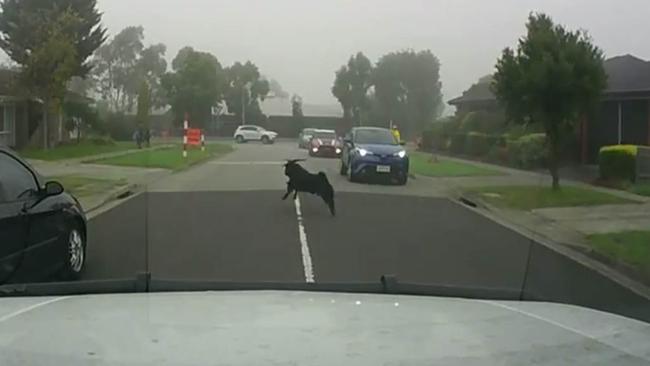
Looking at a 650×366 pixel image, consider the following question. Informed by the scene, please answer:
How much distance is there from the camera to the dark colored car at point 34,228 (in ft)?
29.0

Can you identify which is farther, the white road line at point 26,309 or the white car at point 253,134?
the white car at point 253,134

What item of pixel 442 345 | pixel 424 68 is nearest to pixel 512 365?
pixel 442 345

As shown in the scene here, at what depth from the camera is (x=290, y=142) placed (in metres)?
11.6

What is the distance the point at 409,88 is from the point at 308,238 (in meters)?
2.93

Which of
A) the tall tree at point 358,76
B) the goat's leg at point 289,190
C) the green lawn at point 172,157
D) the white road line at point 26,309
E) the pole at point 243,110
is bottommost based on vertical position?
the goat's leg at point 289,190

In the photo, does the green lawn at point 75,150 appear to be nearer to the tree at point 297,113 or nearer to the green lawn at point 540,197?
the tree at point 297,113

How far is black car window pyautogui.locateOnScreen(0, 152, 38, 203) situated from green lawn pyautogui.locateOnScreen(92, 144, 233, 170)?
248cm

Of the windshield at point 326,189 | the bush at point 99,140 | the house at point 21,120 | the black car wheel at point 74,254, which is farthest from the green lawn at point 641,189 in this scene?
the black car wheel at point 74,254

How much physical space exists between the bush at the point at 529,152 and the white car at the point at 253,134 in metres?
10.2

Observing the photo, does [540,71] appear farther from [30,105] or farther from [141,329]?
[30,105]

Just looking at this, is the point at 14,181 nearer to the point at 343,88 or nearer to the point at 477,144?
the point at 343,88

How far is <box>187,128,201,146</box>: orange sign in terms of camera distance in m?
11.1

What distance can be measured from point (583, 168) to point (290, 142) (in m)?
13.0

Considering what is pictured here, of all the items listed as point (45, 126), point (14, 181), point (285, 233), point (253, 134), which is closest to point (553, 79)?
point (285, 233)
